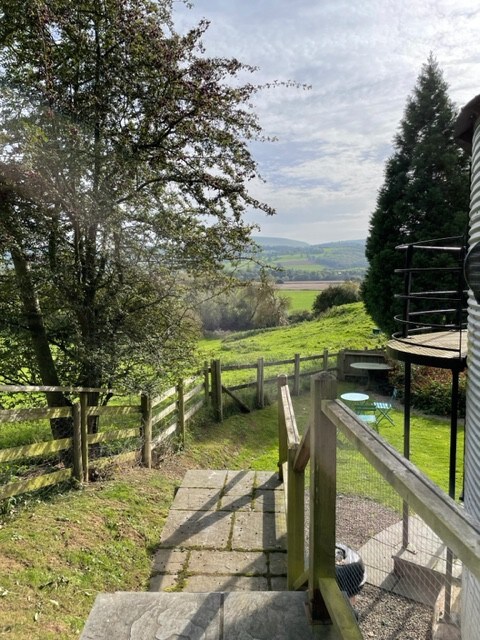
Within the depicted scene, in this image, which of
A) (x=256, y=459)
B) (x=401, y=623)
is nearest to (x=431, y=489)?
(x=401, y=623)

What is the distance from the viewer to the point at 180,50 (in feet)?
18.5

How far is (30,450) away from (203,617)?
2.91 metres

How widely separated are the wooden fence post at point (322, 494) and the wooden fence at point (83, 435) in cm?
305

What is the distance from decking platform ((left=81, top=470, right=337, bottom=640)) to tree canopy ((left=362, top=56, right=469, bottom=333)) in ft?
39.6

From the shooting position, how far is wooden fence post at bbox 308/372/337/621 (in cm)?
186

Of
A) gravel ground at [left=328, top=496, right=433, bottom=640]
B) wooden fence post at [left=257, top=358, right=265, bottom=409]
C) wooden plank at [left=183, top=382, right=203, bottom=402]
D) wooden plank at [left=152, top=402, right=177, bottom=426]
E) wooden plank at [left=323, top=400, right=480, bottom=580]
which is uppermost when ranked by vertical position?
wooden plank at [left=323, top=400, right=480, bottom=580]

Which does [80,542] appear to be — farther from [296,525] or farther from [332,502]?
[332,502]

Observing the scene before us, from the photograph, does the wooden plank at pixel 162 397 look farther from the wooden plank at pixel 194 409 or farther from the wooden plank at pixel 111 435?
the wooden plank at pixel 194 409

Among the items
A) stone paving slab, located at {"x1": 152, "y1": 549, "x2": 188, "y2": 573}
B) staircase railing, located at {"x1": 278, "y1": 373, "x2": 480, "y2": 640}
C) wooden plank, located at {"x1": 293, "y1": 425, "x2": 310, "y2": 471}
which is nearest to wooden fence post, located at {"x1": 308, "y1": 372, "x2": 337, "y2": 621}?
staircase railing, located at {"x1": 278, "y1": 373, "x2": 480, "y2": 640}

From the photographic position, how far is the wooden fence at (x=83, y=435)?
4.13m

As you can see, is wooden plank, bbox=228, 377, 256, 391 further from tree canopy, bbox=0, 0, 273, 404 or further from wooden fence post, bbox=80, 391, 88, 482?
wooden fence post, bbox=80, 391, 88, 482

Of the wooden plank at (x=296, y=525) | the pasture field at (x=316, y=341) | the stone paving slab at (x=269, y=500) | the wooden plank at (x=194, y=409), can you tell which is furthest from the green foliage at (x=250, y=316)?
the wooden plank at (x=296, y=525)

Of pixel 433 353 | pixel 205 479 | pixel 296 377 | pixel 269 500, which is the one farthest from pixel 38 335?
pixel 296 377

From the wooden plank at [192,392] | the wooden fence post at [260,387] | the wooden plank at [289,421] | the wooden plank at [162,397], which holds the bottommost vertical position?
the wooden fence post at [260,387]
